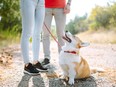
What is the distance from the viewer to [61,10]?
606 centimetres

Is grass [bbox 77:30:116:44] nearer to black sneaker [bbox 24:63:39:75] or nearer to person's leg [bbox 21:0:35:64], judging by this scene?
black sneaker [bbox 24:63:39:75]

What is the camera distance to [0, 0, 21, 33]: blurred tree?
1318cm

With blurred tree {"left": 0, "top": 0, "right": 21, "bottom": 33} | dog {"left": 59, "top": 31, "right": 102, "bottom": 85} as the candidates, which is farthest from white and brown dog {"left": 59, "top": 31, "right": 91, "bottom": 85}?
blurred tree {"left": 0, "top": 0, "right": 21, "bottom": 33}

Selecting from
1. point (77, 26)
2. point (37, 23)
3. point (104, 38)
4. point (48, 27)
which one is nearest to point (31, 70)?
point (37, 23)

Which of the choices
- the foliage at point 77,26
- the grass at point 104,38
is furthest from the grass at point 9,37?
the foliage at point 77,26

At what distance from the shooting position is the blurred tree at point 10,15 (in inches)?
519

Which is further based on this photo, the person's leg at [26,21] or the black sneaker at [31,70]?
the black sneaker at [31,70]

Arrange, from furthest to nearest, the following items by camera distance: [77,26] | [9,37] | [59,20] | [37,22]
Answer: [77,26] → [9,37] → [59,20] → [37,22]

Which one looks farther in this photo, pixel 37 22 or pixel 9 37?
pixel 9 37

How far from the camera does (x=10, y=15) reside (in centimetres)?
1421

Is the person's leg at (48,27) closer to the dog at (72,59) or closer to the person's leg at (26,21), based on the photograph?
the person's leg at (26,21)

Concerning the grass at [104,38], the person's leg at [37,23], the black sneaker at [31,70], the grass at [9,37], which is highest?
the person's leg at [37,23]

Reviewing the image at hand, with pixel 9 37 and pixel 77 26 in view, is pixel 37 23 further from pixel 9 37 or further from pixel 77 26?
pixel 77 26

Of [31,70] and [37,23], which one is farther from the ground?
[37,23]
